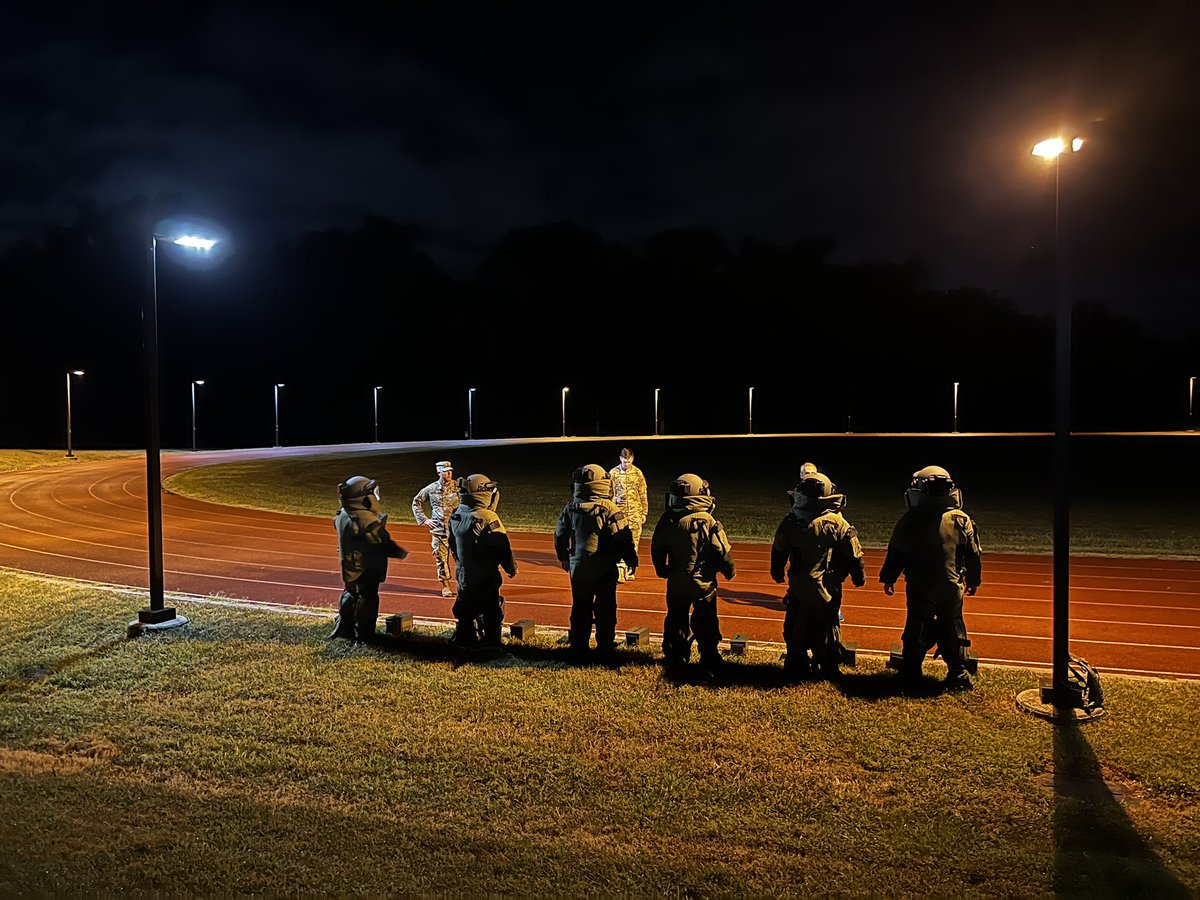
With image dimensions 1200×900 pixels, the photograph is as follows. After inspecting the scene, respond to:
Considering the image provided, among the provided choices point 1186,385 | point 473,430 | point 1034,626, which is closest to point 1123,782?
point 1034,626

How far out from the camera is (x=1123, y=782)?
6145 millimetres

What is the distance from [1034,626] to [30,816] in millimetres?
10713

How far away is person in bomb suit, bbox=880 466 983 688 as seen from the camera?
7949mm

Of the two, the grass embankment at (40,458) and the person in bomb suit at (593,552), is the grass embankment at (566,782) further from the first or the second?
the grass embankment at (40,458)

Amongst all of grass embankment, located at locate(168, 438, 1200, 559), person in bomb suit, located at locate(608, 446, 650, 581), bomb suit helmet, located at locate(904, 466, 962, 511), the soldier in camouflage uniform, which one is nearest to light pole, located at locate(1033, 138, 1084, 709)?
bomb suit helmet, located at locate(904, 466, 962, 511)

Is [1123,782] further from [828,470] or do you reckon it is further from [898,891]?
[828,470]

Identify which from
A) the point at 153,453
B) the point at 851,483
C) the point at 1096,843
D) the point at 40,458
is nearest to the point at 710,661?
the point at 1096,843

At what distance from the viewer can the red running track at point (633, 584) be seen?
10.6 metres

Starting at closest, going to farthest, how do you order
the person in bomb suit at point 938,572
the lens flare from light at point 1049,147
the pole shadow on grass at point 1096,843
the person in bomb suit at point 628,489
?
the pole shadow on grass at point 1096,843 → the lens flare from light at point 1049,147 → the person in bomb suit at point 938,572 → the person in bomb suit at point 628,489

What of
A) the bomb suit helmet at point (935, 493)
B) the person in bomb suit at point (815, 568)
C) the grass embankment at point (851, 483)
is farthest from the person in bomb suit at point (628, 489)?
the grass embankment at point (851, 483)

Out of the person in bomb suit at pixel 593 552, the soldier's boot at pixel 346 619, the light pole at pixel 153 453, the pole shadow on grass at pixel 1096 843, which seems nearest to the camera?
the pole shadow on grass at pixel 1096 843

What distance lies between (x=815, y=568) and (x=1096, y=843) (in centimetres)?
330

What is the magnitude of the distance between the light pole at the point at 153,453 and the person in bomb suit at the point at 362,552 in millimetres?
2535

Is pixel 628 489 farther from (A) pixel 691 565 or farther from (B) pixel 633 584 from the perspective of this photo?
(A) pixel 691 565
